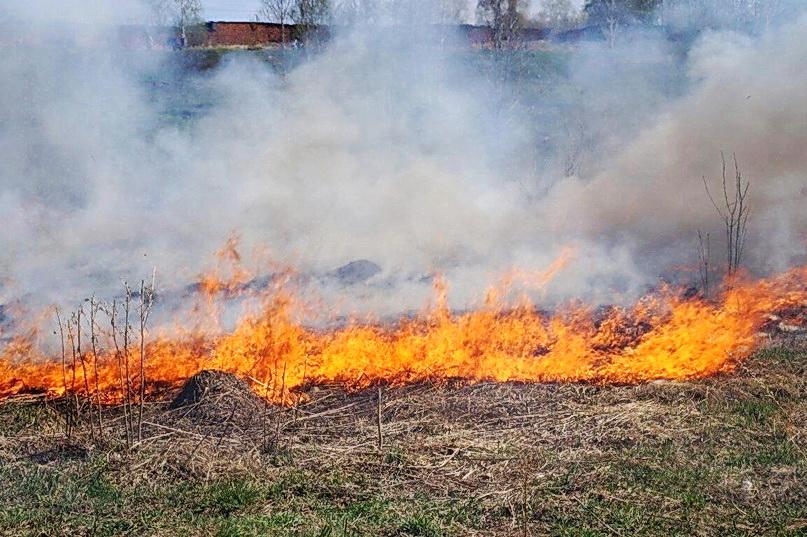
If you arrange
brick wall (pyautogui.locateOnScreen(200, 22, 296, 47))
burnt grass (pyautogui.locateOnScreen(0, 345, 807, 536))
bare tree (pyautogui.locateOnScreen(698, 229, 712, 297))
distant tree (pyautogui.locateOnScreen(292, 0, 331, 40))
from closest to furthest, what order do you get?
burnt grass (pyautogui.locateOnScreen(0, 345, 807, 536))
bare tree (pyautogui.locateOnScreen(698, 229, 712, 297))
brick wall (pyautogui.locateOnScreen(200, 22, 296, 47))
distant tree (pyautogui.locateOnScreen(292, 0, 331, 40))

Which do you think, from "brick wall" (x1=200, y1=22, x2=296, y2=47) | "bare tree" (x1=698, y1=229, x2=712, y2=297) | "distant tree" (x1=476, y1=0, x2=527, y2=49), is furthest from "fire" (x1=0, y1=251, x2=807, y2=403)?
"distant tree" (x1=476, y1=0, x2=527, y2=49)

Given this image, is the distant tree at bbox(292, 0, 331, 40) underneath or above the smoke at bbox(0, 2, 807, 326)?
above

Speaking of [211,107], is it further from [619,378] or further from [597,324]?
[619,378]

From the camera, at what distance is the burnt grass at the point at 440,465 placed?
15.3ft

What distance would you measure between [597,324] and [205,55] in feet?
33.5

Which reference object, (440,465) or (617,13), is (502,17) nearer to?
(617,13)

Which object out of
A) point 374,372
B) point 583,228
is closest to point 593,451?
point 374,372

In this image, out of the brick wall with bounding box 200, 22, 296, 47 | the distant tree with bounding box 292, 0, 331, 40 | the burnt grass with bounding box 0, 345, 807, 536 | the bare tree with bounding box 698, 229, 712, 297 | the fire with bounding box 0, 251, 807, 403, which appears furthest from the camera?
the distant tree with bounding box 292, 0, 331, 40

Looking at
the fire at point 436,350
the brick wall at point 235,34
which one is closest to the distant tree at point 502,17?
the brick wall at point 235,34

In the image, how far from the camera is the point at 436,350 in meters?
7.55

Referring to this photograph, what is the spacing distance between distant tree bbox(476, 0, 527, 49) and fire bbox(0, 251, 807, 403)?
39.9 ft

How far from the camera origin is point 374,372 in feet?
23.7

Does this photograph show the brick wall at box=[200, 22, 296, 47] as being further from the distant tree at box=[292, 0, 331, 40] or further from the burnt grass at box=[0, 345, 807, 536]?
the burnt grass at box=[0, 345, 807, 536]

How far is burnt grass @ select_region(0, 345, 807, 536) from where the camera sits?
4.66 m
